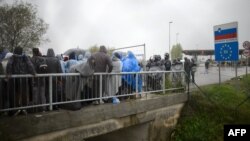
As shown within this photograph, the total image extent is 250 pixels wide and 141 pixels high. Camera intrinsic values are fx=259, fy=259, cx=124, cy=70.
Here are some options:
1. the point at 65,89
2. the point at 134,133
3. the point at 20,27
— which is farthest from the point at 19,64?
the point at 20,27

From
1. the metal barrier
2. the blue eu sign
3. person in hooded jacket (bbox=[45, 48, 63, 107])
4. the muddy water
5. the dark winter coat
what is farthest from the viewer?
the blue eu sign

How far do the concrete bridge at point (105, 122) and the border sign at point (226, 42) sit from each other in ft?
7.05

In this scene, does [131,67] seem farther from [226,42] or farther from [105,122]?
[226,42]

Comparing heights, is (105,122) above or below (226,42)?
below

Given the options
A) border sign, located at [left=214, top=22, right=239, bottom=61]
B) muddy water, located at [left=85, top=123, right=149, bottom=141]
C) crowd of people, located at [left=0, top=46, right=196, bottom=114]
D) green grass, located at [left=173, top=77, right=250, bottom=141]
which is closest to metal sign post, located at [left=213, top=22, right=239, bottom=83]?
border sign, located at [left=214, top=22, right=239, bottom=61]

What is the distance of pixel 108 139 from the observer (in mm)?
9055

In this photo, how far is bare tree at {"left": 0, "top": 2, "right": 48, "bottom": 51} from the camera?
773 inches

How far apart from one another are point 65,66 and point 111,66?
1399mm

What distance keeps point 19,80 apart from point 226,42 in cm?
778

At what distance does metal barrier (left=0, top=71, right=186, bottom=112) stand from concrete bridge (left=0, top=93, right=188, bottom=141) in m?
0.25

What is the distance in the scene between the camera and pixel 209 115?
404 inches

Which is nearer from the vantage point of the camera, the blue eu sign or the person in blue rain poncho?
the person in blue rain poncho

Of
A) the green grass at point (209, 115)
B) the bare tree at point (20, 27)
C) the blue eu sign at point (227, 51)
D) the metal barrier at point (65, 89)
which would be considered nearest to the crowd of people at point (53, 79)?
the metal barrier at point (65, 89)

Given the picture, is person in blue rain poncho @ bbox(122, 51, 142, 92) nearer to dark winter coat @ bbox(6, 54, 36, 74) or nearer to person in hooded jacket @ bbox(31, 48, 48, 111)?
person in hooded jacket @ bbox(31, 48, 48, 111)
